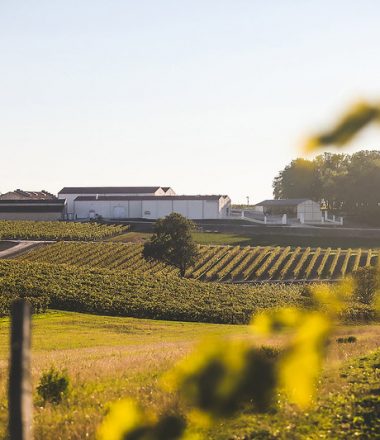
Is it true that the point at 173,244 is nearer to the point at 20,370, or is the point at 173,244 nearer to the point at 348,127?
the point at 20,370

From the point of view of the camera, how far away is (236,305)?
1524 inches

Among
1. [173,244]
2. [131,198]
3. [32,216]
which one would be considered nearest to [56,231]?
[32,216]

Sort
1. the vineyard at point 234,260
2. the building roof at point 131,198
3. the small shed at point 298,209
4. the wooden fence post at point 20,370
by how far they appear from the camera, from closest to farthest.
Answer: the wooden fence post at point 20,370, the vineyard at point 234,260, the building roof at point 131,198, the small shed at point 298,209

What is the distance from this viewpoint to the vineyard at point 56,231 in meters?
79.4

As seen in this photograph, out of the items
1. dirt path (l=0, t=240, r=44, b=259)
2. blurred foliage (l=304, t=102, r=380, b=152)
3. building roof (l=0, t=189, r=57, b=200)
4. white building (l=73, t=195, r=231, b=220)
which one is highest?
building roof (l=0, t=189, r=57, b=200)

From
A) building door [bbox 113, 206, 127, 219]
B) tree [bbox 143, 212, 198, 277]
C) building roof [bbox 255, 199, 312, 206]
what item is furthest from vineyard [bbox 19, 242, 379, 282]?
building roof [bbox 255, 199, 312, 206]

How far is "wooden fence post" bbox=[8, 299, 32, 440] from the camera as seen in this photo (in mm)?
3781

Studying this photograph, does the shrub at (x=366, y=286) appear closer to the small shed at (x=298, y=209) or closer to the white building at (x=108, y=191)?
the small shed at (x=298, y=209)

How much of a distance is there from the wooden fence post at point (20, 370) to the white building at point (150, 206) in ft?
320

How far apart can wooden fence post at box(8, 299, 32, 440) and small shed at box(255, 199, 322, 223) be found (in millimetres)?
97516

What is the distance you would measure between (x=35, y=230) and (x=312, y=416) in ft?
255

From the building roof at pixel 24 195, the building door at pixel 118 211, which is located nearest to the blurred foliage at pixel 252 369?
the building door at pixel 118 211

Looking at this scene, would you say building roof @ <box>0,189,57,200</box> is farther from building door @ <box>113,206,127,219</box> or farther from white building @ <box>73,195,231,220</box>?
building door @ <box>113,206,127,219</box>

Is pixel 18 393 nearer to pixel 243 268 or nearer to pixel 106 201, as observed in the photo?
pixel 243 268
